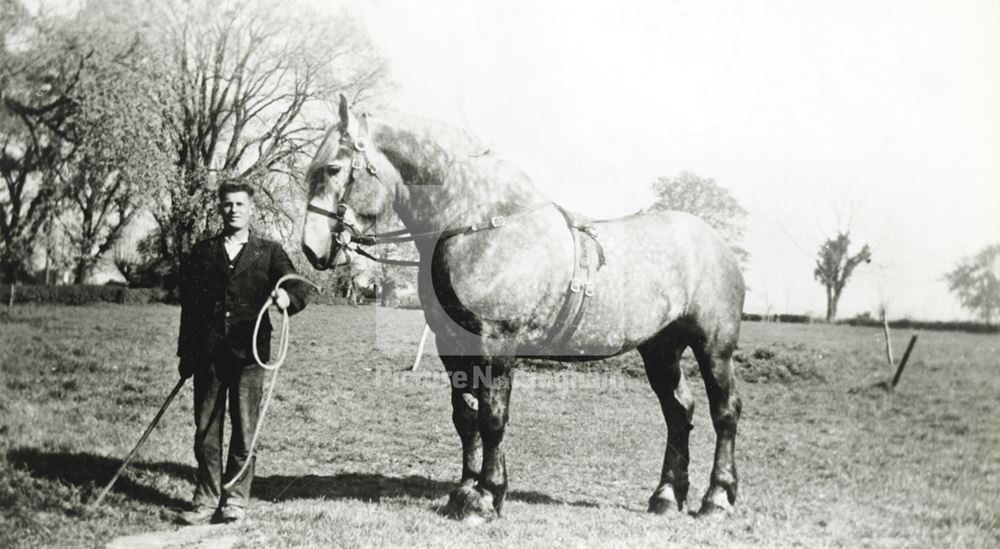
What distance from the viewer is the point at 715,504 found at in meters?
3.66

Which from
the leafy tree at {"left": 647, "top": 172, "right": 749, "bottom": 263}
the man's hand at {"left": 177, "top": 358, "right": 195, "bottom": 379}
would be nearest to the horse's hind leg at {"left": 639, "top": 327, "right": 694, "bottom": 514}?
the leafy tree at {"left": 647, "top": 172, "right": 749, "bottom": 263}

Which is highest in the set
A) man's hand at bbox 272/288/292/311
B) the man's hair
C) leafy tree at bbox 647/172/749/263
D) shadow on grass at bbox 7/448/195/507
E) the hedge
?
leafy tree at bbox 647/172/749/263

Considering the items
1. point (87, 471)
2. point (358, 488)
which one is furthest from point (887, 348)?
point (87, 471)

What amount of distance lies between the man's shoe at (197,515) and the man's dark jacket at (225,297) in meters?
0.76

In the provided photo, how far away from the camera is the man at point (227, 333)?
3.21 meters

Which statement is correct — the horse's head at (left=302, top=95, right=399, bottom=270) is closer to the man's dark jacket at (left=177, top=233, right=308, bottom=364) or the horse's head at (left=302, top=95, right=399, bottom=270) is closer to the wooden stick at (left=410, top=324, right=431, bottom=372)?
the man's dark jacket at (left=177, top=233, right=308, bottom=364)

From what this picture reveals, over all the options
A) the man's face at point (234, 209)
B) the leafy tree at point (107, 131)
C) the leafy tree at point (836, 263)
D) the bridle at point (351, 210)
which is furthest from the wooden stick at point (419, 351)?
the leafy tree at point (836, 263)

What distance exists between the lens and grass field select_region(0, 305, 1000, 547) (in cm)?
332

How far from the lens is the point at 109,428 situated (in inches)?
157

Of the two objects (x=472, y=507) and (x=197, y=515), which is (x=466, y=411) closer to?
(x=472, y=507)

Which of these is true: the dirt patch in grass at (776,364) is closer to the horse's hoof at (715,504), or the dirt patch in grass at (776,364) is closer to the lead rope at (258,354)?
the horse's hoof at (715,504)

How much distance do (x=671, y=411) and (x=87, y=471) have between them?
339 centimetres

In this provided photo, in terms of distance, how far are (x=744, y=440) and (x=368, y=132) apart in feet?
11.3

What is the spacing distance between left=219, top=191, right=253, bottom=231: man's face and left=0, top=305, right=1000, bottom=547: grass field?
4.51 ft
